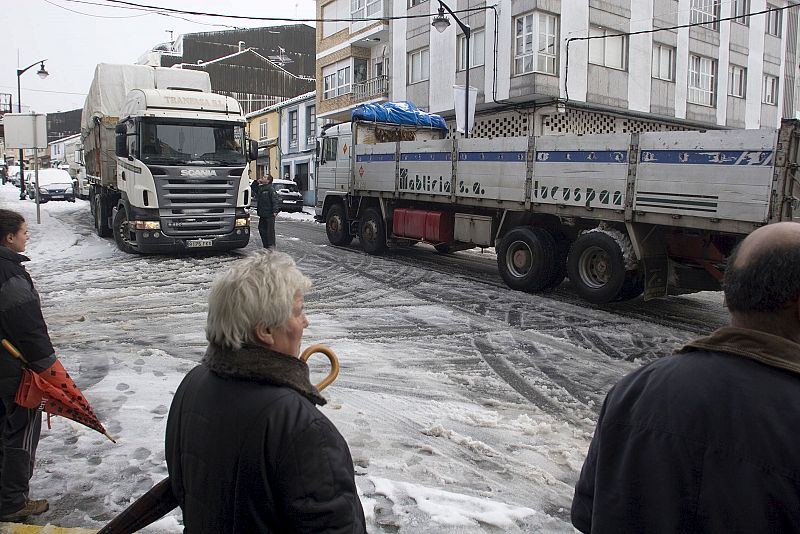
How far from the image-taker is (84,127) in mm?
20609

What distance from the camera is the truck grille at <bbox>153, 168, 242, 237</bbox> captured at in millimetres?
13219

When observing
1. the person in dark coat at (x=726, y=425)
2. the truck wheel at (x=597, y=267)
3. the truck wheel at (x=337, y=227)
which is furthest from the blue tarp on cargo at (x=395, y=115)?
the person in dark coat at (x=726, y=425)

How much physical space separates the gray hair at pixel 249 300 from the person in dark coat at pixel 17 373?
2084 mm

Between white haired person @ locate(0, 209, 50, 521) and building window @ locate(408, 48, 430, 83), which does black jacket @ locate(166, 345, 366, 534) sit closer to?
white haired person @ locate(0, 209, 50, 521)

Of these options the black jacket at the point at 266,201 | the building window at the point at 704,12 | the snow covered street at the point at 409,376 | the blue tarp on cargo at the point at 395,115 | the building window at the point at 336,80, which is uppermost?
A: the building window at the point at 704,12

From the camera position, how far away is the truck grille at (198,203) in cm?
1322

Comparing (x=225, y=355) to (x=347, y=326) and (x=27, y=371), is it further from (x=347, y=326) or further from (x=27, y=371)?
(x=347, y=326)

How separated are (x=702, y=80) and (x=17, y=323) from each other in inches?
1160

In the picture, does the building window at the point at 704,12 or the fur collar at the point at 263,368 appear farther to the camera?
the building window at the point at 704,12

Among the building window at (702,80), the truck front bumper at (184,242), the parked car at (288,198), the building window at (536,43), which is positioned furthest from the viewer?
the parked car at (288,198)

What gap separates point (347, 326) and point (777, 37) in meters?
31.2

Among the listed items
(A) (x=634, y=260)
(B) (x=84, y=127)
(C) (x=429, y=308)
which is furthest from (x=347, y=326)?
(B) (x=84, y=127)

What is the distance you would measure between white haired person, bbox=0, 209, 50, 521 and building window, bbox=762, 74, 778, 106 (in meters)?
34.0

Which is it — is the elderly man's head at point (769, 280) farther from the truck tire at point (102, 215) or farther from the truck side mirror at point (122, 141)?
the truck tire at point (102, 215)
